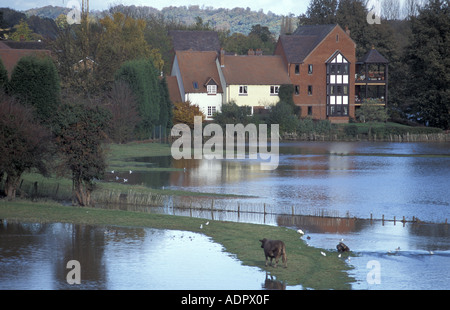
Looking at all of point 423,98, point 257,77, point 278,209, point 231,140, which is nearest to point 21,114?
point 278,209

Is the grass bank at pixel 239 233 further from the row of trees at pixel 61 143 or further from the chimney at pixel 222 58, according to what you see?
the chimney at pixel 222 58

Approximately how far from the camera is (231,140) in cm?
7812

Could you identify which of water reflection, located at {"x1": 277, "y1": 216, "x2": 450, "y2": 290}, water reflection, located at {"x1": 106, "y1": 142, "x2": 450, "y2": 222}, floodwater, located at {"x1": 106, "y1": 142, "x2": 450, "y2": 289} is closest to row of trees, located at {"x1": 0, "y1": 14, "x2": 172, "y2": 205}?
floodwater, located at {"x1": 106, "y1": 142, "x2": 450, "y2": 289}

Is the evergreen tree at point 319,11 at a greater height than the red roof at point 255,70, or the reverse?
the evergreen tree at point 319,11

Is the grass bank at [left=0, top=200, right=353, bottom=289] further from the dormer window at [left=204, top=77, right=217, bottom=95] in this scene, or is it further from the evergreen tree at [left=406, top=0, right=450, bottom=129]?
the evergreen tree at [left=406, top=0, right=450, bottom=129]

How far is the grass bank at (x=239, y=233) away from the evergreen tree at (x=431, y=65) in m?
64.3

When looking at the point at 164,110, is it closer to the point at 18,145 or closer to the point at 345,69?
the point at 345,69

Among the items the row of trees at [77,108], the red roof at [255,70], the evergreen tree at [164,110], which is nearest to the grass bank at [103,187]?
the row of trees at [77,108]

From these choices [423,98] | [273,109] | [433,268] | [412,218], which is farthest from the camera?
[423,98]

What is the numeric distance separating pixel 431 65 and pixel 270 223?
62073 mm

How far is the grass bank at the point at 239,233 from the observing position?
21.7 meters

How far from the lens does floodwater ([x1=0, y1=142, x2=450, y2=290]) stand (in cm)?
2120

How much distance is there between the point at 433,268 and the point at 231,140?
5551 cm

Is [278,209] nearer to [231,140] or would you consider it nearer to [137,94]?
[137,94]
